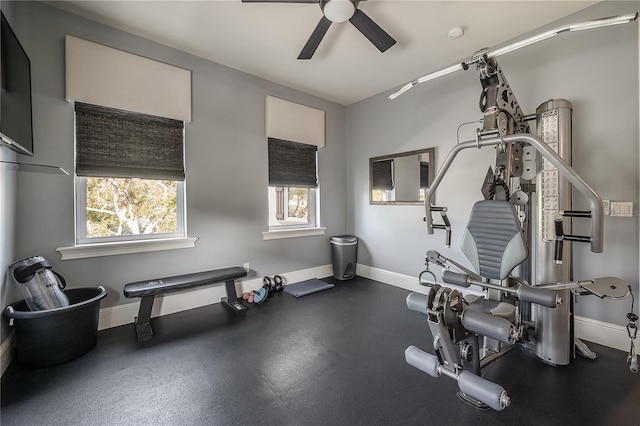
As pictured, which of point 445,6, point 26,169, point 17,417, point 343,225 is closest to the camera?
point 17,417

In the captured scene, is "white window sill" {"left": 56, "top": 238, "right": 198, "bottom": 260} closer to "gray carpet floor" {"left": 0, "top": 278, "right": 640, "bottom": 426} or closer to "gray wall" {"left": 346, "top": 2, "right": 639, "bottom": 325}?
"gray carpet floor" {"left": 0, "top": 278, "right": 640, "bottom": 426}

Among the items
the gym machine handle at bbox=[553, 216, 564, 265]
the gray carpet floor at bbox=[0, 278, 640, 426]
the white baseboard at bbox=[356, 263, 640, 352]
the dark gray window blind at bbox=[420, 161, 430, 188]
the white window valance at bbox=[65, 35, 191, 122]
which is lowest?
the gray carpet floor at bbox=[0, 278, 640, 426]

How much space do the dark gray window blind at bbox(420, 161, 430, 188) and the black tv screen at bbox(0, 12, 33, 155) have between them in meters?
3.68

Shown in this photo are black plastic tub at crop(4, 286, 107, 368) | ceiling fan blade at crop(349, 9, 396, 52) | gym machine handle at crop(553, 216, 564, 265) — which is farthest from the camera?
ceiling fan blade at crop(349, 9, 396, 52)

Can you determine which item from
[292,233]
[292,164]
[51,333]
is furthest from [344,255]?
[51,333]

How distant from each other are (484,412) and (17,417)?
257 centimetres

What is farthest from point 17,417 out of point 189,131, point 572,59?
point 572,59

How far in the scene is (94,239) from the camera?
8.24 ft

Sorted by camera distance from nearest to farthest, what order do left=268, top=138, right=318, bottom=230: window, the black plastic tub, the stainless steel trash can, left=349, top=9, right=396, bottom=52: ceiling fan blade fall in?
the black plastic tub
left=349, top=9, right=396, bottom=52: ceiling fan blade
left=268, top=138, right=318, bottom=230: window
the stainless steel trash can

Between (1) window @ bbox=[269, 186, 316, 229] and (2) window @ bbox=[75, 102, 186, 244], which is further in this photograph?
(1) window @ bbox=[269, 186, 316, 229]

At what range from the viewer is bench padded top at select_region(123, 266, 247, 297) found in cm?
240

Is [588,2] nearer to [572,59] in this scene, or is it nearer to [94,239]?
[572,59]

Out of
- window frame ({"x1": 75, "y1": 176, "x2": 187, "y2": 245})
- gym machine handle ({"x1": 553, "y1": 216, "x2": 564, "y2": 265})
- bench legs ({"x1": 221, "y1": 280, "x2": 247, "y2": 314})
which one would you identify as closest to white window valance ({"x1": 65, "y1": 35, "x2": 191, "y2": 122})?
window frame ({"x1": 75, "y1": 176, "x2": 187, "y2": 245})

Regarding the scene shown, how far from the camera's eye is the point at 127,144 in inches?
103
